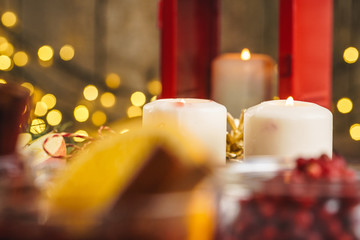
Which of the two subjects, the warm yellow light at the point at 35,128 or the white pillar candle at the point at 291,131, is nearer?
the white pillar candle at the point at 291,131

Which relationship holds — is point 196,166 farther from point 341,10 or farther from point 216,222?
point 341,10

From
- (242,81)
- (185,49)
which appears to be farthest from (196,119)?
(185,49)

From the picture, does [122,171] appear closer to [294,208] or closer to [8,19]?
[294,208]

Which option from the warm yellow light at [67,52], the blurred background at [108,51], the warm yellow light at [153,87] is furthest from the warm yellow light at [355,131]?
the warm yellow light at [67,52]

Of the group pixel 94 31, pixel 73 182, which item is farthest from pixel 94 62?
pixel 73 182

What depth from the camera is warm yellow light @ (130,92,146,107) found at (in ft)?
5.53

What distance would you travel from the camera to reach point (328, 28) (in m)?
0.91

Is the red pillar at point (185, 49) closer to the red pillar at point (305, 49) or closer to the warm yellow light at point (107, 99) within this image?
the red pillar at point (305, 49)

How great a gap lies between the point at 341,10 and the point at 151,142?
1.57 meters

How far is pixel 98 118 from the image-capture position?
1.70 m

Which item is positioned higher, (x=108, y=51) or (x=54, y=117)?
(x=108, y=51)

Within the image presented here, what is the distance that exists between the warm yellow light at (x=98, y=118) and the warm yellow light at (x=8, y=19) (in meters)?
0.38

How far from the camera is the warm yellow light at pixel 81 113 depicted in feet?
5.41

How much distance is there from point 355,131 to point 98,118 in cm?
84
